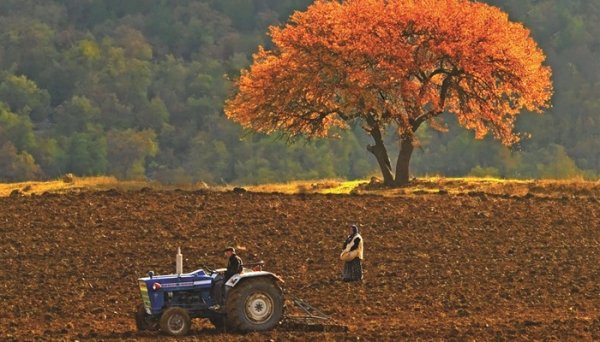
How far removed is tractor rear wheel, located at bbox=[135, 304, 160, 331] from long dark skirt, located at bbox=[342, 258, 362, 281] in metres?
7.46

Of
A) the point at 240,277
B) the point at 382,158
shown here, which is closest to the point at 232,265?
the point at 240,277

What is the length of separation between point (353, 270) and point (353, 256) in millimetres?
411

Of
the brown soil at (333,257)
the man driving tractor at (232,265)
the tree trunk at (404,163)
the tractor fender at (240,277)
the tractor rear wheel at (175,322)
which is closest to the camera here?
the tractor rear wheel at (175,322)

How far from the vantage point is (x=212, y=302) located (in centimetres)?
2730

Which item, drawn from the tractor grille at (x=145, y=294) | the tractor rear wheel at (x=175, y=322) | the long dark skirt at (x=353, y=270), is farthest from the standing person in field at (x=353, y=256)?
the tractor rear wheel at (x=175, y=322)

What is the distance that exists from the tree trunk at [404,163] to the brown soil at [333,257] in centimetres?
575

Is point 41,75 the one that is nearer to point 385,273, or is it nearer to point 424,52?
point 424,52

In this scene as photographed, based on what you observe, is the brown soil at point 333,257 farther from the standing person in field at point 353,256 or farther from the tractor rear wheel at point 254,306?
the tractor rear wheel at point 254,306

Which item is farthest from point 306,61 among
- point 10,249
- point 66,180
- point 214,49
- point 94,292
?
point 214,49

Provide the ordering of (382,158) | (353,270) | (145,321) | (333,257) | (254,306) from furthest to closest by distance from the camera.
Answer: (382,158) < (333,257) < (353,270) < (145,321) < (254,306)

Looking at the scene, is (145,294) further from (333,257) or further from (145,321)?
(333,257)

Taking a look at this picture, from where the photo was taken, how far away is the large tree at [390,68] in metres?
52.4

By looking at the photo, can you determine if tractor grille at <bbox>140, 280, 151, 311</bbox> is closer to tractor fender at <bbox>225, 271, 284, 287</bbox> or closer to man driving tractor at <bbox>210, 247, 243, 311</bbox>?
man driving tractor at <bbox>210, 247, 243, 311</bbox>

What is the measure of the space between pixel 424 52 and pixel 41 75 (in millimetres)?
81548
